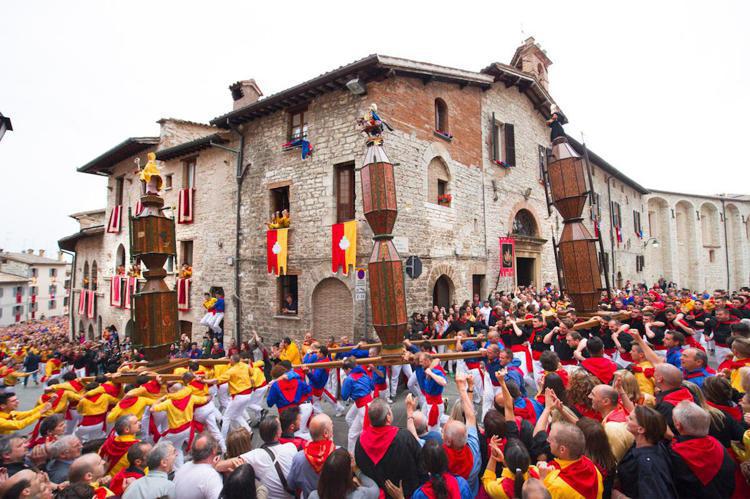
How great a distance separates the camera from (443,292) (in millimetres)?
13391

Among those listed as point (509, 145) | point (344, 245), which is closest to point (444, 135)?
point (509, 145)

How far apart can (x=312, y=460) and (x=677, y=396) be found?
3247 millimetres

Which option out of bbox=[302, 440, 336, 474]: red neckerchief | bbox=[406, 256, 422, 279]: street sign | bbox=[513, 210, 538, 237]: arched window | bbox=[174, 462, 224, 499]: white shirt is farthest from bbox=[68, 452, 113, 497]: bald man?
bbox=[513, 210, 538, 237]: arched window

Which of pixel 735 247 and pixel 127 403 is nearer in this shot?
pixel 127 403

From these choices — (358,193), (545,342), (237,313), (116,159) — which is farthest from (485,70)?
(116,159)

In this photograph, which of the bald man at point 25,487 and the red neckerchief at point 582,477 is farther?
the bald man at point 25,487

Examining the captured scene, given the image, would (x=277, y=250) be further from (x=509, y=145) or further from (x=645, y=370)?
(x=509, y=145)

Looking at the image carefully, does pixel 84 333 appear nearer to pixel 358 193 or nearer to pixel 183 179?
pixel 183 179

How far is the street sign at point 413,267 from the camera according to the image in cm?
1115

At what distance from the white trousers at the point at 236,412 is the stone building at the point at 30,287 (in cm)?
6301

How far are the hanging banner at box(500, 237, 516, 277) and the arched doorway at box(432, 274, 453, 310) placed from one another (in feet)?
9.34

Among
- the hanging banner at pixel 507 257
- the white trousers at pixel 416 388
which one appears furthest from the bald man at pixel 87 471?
the hanging banner at pixel 507 257

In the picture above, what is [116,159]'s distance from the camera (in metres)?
21.6

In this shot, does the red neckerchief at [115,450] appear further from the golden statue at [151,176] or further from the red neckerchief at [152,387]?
the golden statue at [151,176]
